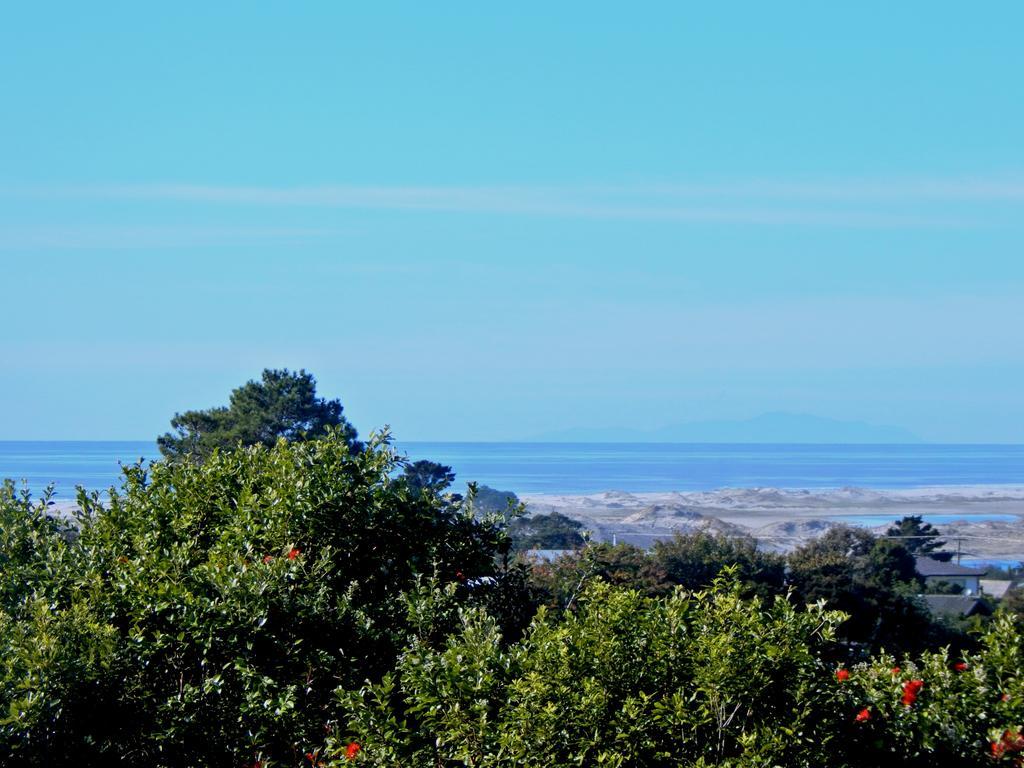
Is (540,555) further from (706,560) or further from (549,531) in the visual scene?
(549,531)

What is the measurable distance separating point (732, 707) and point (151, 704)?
2.64 meters

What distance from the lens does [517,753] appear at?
450 cm

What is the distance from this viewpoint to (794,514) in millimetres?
84812

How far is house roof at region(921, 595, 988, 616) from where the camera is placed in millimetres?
36441

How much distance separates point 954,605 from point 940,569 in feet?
35.7

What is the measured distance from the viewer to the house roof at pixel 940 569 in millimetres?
48375

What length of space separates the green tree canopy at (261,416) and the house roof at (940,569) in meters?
24.6

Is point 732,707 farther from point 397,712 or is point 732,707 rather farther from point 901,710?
point 397,712

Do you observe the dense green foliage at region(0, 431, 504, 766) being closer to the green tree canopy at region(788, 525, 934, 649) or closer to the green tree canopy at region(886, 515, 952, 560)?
the green tree canopy at region(788, 525, 934, 649)

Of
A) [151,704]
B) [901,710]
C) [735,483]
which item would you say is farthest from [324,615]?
[735,483]

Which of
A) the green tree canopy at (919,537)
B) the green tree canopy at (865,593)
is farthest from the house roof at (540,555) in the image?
the green tree canopy at (919,537)

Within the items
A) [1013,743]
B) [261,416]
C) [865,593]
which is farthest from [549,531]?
[1013,743]

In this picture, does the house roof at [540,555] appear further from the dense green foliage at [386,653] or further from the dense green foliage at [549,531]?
the dense green foliage at [386,653]

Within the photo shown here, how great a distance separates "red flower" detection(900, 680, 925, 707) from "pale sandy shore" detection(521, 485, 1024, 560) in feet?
118
